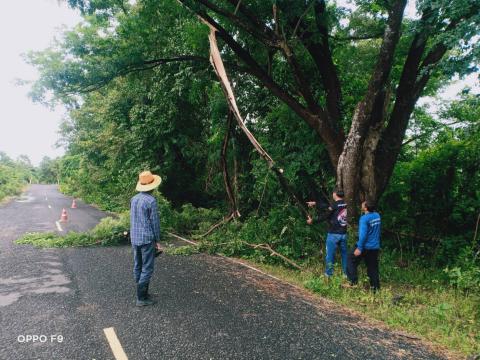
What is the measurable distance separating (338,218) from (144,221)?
3.79m

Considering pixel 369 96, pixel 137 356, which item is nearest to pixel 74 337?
pixel 137 356

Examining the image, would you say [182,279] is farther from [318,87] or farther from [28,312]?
[318,87]

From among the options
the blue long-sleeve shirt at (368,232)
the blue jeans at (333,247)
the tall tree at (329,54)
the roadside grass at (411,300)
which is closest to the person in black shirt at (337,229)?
the blue jeans at (333,247)

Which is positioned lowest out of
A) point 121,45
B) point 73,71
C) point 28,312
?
point 28,312

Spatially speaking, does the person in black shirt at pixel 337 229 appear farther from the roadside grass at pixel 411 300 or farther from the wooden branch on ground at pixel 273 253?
the wooden branch on ground at pixel 273 253

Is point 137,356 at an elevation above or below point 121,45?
below

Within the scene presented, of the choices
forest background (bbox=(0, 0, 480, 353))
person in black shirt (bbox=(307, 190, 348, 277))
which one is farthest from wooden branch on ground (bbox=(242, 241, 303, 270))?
person in black shirt (bbox=(307, 190, 348, 277))

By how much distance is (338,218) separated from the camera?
6.74m

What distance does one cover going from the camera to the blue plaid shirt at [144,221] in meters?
5.41

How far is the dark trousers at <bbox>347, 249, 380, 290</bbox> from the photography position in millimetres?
6223

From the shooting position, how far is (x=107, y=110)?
16094 mm

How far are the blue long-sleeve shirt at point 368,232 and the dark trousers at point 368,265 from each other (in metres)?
0.13

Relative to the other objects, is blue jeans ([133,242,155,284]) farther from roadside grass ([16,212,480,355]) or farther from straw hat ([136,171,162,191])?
roadside grass ([16,212,480,355])

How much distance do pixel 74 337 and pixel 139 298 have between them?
1.24m
